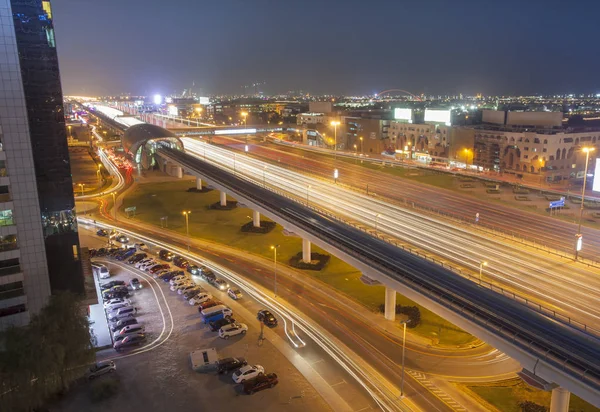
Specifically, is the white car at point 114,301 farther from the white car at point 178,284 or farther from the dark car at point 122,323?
the white car at point 178,284

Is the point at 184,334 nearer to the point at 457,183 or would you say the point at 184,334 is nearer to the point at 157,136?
the point at 457,183

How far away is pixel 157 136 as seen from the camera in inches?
4451

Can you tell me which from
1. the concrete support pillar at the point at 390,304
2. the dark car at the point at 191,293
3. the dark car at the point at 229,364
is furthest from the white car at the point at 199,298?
the concrete support pillar at the point at 390,304

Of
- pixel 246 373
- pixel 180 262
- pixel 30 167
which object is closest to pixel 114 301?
pixel 180 262

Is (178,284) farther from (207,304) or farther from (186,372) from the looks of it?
(186,372)

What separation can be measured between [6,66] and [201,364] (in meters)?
24.8

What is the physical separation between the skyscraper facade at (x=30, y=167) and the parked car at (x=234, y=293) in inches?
579

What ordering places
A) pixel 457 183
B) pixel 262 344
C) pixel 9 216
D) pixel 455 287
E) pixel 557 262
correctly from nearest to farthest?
pixel 455 287 < pixel 9 216 < pixel 262 344 < pixel 557 262 < pixel 457 183

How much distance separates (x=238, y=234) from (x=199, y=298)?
70.6 feet

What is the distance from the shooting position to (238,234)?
63062 millimetres

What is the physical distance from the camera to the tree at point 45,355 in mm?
25516

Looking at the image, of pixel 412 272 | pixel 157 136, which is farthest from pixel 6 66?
pixel 157 136

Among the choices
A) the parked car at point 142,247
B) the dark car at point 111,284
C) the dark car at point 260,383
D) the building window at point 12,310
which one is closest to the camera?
the dark car at point 260,383

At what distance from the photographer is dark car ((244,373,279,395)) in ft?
95.1
